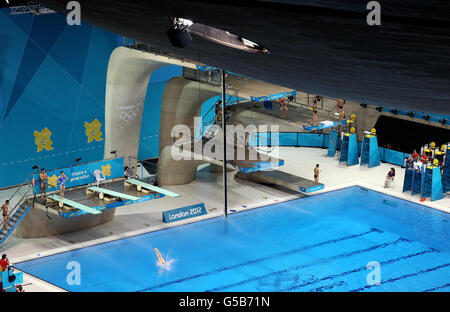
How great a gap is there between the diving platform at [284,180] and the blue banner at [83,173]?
22.0 feet

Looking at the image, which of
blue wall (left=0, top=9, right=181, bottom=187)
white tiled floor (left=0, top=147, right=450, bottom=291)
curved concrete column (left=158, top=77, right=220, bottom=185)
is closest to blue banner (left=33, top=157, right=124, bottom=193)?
white tiled floor (left=0, top=147, right=450, bottom=291)

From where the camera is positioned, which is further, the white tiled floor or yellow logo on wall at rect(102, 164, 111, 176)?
yellow logo on wall at rect(102, 164, 111, 176)

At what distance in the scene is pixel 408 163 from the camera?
23.3m

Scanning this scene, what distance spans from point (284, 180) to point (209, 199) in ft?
10.3

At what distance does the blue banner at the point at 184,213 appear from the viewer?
20203 millimetres

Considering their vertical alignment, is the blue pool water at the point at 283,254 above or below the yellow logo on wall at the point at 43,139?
below

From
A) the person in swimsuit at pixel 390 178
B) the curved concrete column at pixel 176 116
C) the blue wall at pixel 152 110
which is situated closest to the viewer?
the curved concrete column at pixel 176 116

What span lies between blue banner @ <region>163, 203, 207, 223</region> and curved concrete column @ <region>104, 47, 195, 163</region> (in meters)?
3.78

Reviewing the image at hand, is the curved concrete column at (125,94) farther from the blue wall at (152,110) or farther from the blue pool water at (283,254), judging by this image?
the blue pool water at (283,254)

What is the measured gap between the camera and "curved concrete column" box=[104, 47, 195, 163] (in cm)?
2148

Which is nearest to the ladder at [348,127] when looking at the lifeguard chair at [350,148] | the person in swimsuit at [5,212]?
the lifeguard chair at [350,148]

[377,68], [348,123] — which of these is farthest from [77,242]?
[377,68]

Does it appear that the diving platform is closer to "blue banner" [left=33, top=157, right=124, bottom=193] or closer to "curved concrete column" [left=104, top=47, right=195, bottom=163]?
"curved concrete column" [left=104, top=47, right=195, bottom=163]

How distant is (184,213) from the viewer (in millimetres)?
20469
